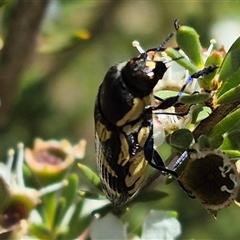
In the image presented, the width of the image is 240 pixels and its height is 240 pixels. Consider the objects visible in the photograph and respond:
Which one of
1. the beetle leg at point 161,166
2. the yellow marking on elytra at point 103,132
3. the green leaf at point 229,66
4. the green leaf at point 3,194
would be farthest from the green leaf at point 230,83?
the green leaf at point 3,194

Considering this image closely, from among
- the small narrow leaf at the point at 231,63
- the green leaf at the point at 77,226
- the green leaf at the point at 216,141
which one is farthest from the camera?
the green leaf at the point at 77,226

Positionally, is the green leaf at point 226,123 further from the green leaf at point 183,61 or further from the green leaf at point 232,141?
the green leaf at point 183,61

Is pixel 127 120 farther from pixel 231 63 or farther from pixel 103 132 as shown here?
pixel 231 63

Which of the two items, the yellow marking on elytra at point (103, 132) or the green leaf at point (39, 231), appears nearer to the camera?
the yellow marking on elytra at point (103, 132)

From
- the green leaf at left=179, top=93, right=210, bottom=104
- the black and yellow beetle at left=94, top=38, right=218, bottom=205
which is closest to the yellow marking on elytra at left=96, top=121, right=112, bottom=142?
the black and yellow beetle at left=94, top=38, right=218, bottom=205

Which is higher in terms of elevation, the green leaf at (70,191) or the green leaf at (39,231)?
the green leaf at (70,191)

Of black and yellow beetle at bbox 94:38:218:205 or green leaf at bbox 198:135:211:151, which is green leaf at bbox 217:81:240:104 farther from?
black and yellow beetle at bbox 94:38:218:205

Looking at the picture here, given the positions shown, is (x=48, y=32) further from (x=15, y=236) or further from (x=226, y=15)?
(x=15, y=236)

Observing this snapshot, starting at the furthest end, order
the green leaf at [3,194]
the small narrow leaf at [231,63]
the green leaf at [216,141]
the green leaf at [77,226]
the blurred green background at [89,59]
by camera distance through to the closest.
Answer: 1. the blurred green background at [89,59]
2. the green leaf at [77,226]
3. the green leaf at [3,194]
4. the green leaf at [216,141]
5. the small narrow leaf at [231,63]
